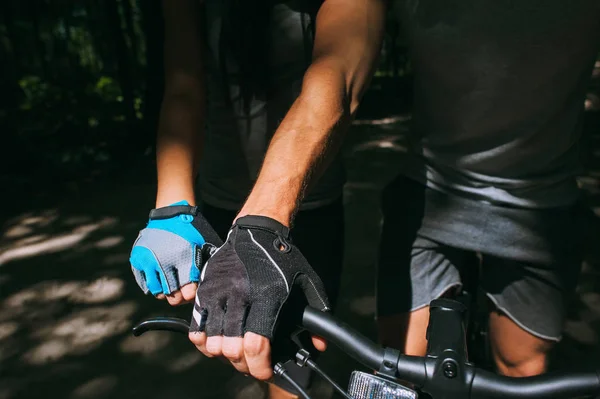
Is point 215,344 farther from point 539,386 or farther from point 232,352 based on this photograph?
point 539,386

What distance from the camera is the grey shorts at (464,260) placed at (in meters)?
1.58

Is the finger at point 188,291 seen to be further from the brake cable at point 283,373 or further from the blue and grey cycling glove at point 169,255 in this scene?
the brake cable at point 283,373

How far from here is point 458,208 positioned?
162 centimetres

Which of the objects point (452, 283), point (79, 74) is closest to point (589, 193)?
point (452, 283)

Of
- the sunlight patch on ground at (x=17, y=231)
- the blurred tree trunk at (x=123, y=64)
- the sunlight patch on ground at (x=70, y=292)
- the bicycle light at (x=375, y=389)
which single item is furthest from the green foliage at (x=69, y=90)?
the bicycle light at (x=375, y=389)

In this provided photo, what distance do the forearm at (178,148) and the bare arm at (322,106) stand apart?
0.35 meters

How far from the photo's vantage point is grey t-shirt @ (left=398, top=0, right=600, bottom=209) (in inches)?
53.7

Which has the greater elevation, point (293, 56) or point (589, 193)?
point (293, 56)

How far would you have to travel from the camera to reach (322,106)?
3.81ft

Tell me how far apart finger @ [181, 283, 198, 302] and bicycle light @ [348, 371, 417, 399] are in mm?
397

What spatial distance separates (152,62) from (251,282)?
5517 millimetres

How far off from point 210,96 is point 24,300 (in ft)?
8.55

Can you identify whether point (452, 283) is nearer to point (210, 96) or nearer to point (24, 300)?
point (210, 96)

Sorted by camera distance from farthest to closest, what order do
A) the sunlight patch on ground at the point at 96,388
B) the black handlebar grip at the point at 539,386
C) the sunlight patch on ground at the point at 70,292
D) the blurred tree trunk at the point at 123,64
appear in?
the blurred tree trunk at the point at 123,64, the sunlight patch on ground at the point at 70,292, the sunlight patch on ground at the point at 96,388, the black handlebar grip at the point at 539,386
